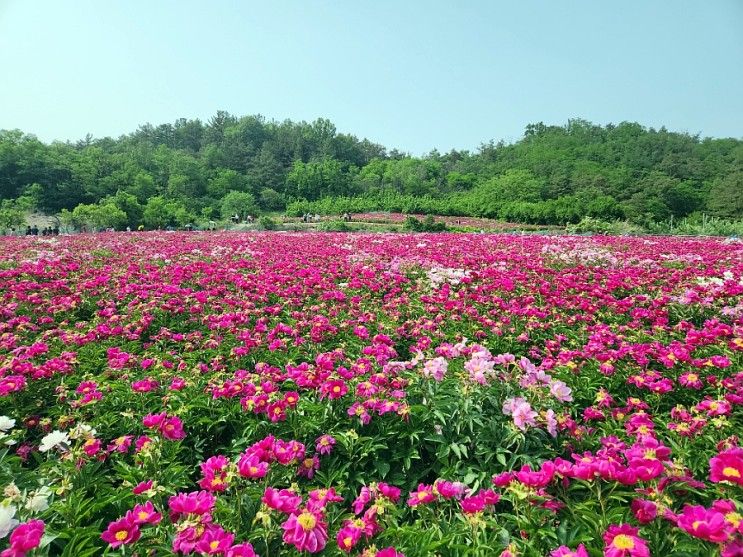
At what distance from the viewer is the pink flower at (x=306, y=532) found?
1353 mm

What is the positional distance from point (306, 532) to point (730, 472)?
4.74 ft

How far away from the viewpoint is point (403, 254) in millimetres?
9555

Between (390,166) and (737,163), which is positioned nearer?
(737,163)

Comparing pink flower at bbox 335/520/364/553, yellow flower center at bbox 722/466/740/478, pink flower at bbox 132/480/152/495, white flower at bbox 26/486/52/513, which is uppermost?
yellow flower center at bbox 722/466/740/478

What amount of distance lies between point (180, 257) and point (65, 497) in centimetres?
835

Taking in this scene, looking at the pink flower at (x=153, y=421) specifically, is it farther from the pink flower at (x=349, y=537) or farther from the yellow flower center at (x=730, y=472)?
the yellow flower center at (x=730, y=472)

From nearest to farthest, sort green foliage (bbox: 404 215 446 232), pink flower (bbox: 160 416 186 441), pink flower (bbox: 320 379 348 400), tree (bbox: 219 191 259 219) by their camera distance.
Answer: pink flower (bbox: 160 416 186 441)
pink flower (bbox: 320 379 348 400)
green foliage (bbox: 404 215 446 232)
tree (bbox: 219 191 259 219)

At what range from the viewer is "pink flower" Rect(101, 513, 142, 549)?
1411mm

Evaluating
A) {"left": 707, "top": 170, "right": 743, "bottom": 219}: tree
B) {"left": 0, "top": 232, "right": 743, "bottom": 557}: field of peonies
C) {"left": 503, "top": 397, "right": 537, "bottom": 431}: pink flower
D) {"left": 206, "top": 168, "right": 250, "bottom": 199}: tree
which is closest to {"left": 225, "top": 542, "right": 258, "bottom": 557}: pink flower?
{"left": 0, "top": 232, "right": 743, "bottom": 557}: field of peonies

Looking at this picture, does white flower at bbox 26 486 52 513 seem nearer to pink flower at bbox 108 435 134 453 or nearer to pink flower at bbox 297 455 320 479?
pink flower at bbox 108 435 134 453

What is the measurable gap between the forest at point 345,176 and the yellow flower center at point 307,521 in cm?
3637

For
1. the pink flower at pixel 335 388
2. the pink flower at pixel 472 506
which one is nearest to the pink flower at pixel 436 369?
the pink flower at pixel 335 388

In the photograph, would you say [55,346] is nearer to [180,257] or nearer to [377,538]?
[377,538]

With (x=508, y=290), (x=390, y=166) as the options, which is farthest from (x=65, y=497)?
(x=390, y=166)
